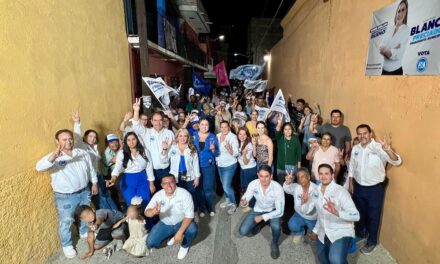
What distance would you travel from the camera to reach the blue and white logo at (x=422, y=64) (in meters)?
3.48

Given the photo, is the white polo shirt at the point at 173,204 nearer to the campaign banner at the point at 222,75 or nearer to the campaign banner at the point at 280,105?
the campaign banner at the point at 280,105

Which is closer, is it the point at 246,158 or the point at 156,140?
the point at 156,140

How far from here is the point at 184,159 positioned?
4996mm

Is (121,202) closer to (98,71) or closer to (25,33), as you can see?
(98,71)

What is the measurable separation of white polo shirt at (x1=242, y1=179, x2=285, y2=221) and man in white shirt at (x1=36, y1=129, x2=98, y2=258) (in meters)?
2.56

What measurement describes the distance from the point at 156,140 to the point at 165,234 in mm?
1694

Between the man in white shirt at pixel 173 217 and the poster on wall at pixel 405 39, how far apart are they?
363 centimetres

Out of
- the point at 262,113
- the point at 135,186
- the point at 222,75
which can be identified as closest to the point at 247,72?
the point at 222,75

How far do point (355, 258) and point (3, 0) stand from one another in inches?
233

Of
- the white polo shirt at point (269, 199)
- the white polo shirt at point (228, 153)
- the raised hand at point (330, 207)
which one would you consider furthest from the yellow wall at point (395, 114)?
the white polo shirt at point (228, 153)

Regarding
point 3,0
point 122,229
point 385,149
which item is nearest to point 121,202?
point 122,229

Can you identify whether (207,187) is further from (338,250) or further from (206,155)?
(338,250)

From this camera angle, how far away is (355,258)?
4199 millimetres

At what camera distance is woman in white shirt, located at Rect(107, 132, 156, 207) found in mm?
4660
